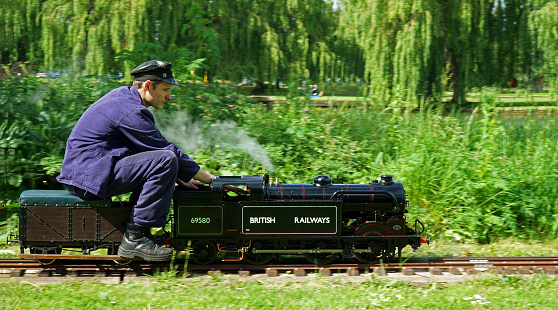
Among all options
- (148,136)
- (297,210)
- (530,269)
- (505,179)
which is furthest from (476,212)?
(148,136)

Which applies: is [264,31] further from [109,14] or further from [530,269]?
[530,269]

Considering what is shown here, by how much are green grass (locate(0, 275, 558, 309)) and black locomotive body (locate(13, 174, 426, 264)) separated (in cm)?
40

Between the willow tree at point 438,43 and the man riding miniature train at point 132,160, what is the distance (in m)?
9.95

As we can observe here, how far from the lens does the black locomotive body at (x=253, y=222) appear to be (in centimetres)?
518

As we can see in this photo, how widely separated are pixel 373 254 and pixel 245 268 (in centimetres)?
146

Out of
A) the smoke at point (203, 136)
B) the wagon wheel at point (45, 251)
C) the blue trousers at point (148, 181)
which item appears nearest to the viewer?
the blue trousers at point (148, 181)

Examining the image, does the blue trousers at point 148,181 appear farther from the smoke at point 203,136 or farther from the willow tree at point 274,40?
the willow tree at point 274,40

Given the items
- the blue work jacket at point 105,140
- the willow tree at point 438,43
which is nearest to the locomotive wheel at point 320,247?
the blue work jacket at point 105,140

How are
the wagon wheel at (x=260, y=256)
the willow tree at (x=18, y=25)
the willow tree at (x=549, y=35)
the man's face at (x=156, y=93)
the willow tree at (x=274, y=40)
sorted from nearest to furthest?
the man's face at (x=156, y=93) → the wagon wheel at (x=260, y=256) → the willow tree at (x=549, y=35) → the willow tree at (x=18, y=25) → the willow tree at (x=274, y=40)

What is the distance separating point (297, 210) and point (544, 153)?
489 centimetres

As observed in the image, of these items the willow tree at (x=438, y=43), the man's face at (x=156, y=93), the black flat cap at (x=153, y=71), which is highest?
the willow tree at (x=438, y=43)

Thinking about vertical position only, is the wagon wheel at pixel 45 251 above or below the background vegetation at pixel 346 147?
below

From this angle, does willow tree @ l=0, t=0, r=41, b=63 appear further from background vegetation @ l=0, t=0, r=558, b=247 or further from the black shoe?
the black shoe

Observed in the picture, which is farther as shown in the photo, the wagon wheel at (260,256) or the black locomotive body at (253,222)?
the wagon wheel at (260,256)
